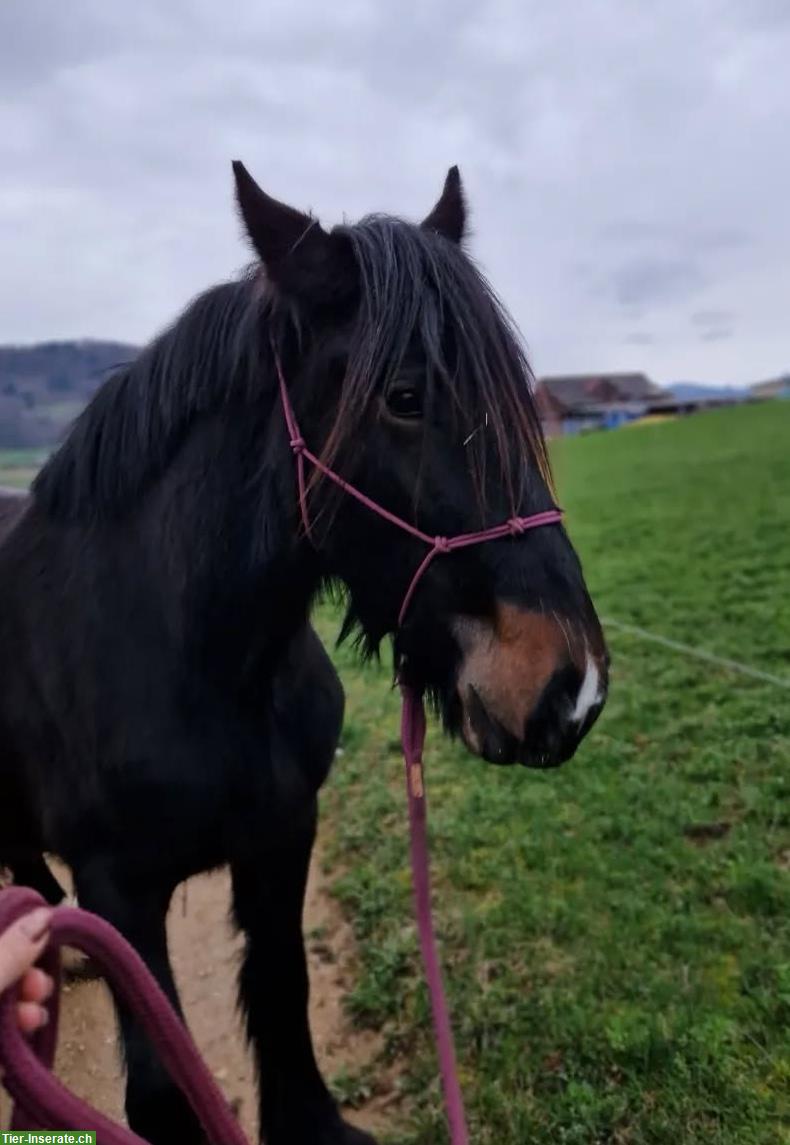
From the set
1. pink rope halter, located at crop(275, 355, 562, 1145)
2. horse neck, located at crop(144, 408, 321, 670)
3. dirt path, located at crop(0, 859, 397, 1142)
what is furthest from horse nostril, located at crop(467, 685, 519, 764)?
dirt path, located at crop(0, 859, 397, 1142)

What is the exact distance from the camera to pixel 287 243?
1934 mm

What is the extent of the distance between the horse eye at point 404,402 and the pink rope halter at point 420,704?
6.9 inches

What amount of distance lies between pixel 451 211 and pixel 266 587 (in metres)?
1.08

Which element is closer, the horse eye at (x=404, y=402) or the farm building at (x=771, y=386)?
the horse eye at (x=404, y=402)

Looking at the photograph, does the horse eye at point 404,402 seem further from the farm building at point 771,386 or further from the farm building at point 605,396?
the farm building at point 771,386

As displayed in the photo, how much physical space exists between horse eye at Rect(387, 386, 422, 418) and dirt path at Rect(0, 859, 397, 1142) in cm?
176

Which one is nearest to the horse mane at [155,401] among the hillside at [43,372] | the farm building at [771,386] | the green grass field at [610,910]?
the green grass field at [610,910]

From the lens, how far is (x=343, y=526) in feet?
6.38

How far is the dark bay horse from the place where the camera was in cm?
181

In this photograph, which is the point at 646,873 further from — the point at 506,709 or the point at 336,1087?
the point at 506,709

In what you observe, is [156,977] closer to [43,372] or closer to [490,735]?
[490,735]

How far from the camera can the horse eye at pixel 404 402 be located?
1832 mm

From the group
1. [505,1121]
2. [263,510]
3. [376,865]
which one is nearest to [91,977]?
[376,865]

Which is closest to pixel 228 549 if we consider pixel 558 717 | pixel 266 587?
pixel 266 587
